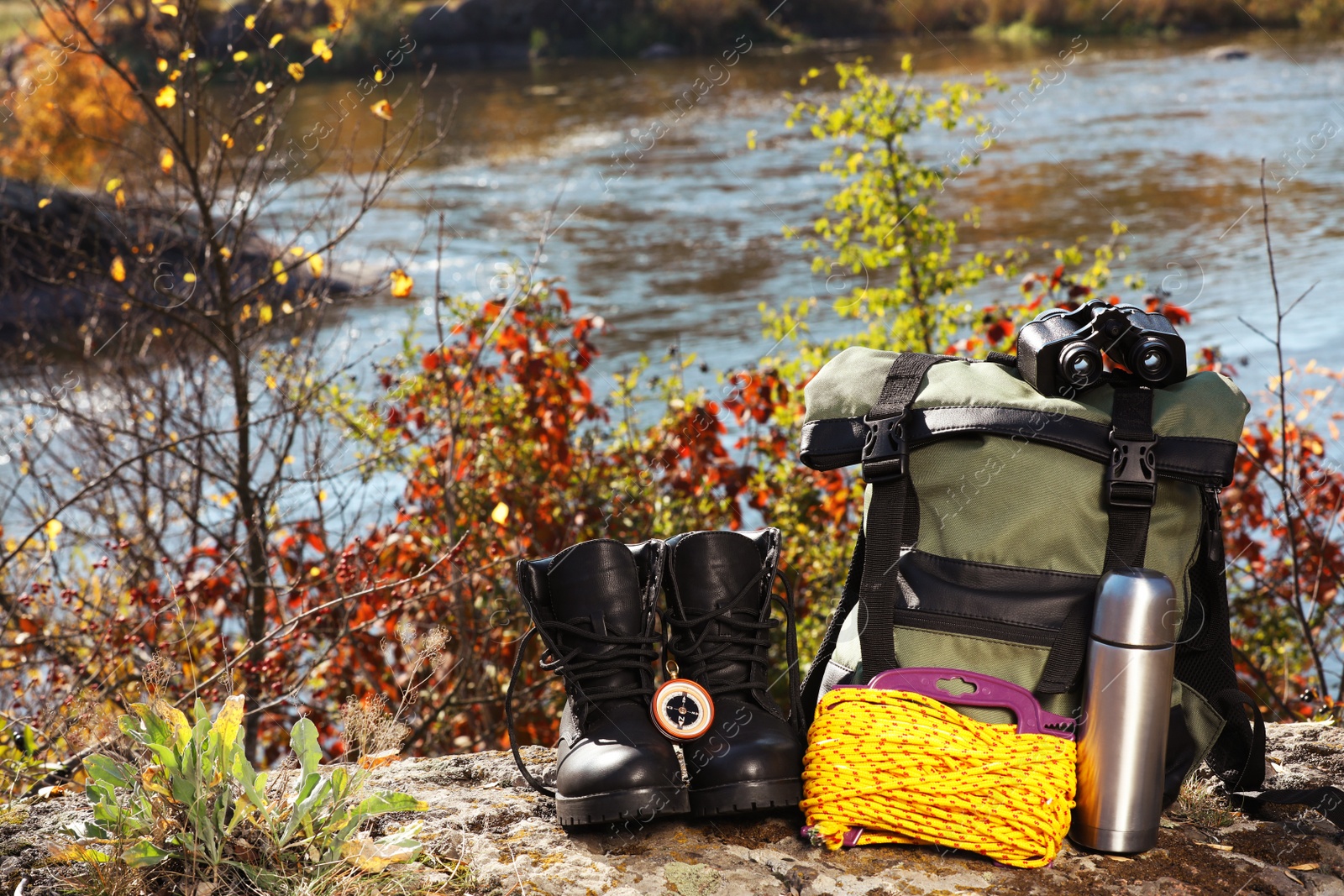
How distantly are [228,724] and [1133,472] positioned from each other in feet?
4.57

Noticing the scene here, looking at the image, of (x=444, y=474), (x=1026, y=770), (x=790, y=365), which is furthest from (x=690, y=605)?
(x=790, y=365)

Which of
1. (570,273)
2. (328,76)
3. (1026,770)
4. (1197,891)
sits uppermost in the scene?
(328,76)

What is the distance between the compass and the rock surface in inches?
5.8

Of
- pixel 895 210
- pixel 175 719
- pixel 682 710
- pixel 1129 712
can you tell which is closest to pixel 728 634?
pixel 682 710

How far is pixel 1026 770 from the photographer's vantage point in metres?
1.76

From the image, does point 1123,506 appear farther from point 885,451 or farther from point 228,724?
point 228,724

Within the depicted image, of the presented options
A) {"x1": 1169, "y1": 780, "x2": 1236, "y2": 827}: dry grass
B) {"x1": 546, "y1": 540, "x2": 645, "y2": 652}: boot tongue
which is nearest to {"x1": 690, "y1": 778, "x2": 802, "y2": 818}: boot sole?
{"x1": 546, "y1": 540, "x2": 645, "y2": 652}: boot tongue

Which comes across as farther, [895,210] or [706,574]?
[895,210]

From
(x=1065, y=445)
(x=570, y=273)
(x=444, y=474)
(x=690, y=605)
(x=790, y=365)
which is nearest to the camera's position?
(x=1065, y=445)

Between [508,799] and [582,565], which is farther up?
[582,565]

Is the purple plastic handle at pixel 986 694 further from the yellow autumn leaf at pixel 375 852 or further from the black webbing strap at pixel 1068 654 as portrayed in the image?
the yellow autumn leaf at pixel 375 852

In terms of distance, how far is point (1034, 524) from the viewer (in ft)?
6.19

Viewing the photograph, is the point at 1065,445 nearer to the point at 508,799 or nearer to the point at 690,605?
the point at 690,605

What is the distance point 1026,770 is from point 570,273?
9069 mm
